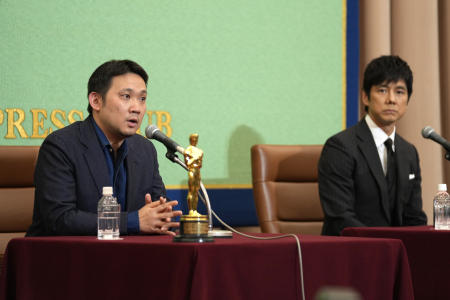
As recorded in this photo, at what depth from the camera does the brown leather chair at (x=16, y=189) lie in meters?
3.18

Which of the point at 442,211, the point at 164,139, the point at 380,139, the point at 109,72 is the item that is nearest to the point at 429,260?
the point at 442,211

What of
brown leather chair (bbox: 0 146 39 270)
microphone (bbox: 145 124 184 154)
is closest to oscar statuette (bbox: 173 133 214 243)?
microphone (bbox: 145 124 184 154)

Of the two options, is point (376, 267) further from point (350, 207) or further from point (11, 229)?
point (11, 229)

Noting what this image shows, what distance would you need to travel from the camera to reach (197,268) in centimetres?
166

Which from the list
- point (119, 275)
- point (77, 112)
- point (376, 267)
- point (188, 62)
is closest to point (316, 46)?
point (188, 62)

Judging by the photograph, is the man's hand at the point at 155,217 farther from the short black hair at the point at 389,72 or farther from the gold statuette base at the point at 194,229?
the short black hair at the point at 389,72

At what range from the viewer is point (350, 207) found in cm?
347

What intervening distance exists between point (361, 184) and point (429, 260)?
932 millimetres

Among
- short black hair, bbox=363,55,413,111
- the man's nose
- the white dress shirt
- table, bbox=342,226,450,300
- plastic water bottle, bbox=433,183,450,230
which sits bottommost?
table, bbox=342,226,450,300

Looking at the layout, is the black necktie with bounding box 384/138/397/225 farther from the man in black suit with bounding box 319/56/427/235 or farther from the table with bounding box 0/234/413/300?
the table with bounding box 0/234/413/300

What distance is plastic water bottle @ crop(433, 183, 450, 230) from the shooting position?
9.43ft

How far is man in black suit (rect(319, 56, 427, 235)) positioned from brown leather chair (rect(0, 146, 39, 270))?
4.96 ft

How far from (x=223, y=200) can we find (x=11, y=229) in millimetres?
1460

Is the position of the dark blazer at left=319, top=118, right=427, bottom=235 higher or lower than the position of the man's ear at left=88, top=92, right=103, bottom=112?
lower
